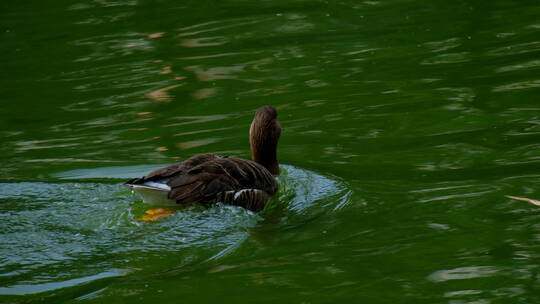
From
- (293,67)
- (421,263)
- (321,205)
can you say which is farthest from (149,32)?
(421,263)

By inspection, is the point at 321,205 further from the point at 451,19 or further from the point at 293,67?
the point at 451,19

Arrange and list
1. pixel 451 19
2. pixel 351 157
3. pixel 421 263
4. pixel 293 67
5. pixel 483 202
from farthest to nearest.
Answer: pixel 451 19 < pixel 293 67 < pixel 351 157 < pixel 483 202 < pixel 421 263

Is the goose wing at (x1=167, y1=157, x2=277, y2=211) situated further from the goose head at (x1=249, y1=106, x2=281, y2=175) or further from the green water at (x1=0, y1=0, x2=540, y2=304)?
the goose head at (x1=249, y1=106, x2=281, y2=175)

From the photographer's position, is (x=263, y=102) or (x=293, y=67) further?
(x=293, y=67)

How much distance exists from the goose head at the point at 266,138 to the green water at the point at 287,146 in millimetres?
257

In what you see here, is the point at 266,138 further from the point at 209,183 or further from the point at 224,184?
the point at 209,183

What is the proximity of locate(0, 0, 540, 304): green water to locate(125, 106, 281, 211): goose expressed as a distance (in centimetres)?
15

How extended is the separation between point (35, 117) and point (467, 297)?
7.63 metres

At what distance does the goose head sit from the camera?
10.1 m

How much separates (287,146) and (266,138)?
1.01 metres

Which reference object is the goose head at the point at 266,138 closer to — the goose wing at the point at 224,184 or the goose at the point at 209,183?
the goose at the point at 209,183

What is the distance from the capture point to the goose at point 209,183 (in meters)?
8.74

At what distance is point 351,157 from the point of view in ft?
33.7

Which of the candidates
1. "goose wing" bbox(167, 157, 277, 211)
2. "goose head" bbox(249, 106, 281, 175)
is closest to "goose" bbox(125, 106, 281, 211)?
"goose wing" bbox(167, 157, 277, 211)
